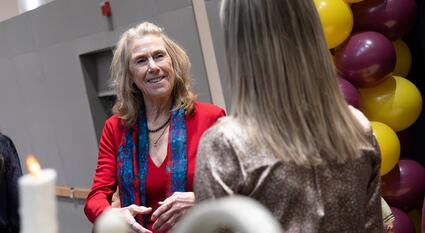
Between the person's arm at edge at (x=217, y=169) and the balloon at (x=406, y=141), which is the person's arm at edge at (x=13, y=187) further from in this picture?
the balloon at (x=406, y=141)

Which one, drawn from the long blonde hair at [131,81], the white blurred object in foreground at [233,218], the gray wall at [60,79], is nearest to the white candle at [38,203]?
the white blurred object in foreground at [233,218]

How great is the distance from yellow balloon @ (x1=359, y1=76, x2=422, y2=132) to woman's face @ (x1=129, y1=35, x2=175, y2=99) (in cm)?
132

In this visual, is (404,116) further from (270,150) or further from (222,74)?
(270,150)

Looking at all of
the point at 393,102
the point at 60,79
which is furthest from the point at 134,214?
the point at 60,79

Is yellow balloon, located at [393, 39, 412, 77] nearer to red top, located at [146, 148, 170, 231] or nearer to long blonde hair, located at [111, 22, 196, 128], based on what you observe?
long blonde hair, located at [111, 22, 196, 128]

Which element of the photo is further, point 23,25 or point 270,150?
point 23,25

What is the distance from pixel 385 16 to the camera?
2.75m

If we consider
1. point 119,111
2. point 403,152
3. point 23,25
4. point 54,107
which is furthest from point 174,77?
point 23,25

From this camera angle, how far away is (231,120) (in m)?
1.07

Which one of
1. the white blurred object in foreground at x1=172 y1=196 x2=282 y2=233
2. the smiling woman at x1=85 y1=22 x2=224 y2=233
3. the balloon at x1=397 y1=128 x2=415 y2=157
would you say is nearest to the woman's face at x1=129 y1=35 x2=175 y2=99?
the smiling woman at x1=85 y1=22 x2=224 y2=233

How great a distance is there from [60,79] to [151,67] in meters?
2.98

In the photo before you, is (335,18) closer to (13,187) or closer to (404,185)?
(404,185)

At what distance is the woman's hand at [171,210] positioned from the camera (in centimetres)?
176

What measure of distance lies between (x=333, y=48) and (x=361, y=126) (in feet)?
5.75
